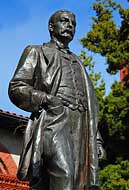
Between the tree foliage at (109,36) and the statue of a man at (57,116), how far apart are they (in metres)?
13.3

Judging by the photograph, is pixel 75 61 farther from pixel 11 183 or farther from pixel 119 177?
pixel 11 183

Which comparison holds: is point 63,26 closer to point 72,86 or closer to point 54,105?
point 72,86

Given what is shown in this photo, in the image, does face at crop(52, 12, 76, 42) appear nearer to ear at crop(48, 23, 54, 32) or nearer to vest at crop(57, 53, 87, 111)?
ear at crop(48, 23, 54, 32)

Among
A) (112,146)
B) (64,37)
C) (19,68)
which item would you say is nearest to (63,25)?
(64,37)

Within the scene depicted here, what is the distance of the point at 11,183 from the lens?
1848cm

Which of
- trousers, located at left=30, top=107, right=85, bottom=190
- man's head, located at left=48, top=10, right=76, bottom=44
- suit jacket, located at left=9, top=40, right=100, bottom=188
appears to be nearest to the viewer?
trousers, located at left=30, top=107, right=85, bottom=190

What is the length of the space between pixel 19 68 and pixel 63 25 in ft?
2.22

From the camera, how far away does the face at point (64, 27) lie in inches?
236

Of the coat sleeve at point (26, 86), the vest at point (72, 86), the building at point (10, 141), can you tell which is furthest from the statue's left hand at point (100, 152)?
the building at point (10, 141)

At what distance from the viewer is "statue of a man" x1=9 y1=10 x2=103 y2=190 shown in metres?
5.34

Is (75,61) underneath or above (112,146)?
underneath

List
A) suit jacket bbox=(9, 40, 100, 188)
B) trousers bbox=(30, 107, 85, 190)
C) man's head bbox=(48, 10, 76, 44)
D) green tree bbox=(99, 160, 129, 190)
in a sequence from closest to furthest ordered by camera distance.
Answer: trousers bbox=(30, 107, 85, 190) < suit jacket bbox=(9, 40, 100, 188) < man's head bbox=(48, 10, 76, 44) < green tree bbox=(99, 160, 129, 190)

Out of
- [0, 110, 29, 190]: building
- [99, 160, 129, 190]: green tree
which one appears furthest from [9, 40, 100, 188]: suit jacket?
[0, 110, 29, 190]: building

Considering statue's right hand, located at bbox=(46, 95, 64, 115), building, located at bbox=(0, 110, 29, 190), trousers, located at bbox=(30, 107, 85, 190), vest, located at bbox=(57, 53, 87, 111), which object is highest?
building, located at bbox=(0, 110, 29, 190)
